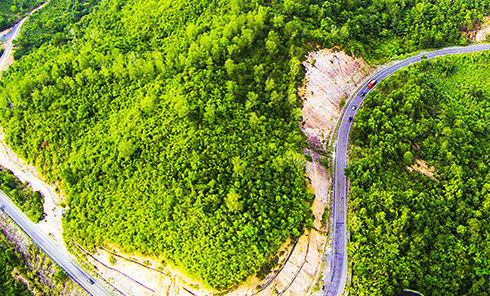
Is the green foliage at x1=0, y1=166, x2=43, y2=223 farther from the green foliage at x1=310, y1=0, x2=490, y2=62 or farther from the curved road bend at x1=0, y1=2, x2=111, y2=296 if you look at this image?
the green foliage at x1=310, y1=0, x2=490, y2=62

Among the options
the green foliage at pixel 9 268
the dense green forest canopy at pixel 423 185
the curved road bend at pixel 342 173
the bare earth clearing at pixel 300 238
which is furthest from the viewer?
the green foliage at pixel 9 268

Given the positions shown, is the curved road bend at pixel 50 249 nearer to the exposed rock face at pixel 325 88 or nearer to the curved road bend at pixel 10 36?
the curved road bend at pixel 10 36

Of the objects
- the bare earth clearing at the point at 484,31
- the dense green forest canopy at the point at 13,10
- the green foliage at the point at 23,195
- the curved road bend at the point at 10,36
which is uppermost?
the dense green forest canopy at the point at 13,10

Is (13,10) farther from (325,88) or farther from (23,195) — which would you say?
(325,88)

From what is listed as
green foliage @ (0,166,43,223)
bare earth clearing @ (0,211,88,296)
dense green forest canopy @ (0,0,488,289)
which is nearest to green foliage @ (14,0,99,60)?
dense green forest canopy @ (0,0,488,289)

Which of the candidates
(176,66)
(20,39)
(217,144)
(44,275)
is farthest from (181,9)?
(44,275)

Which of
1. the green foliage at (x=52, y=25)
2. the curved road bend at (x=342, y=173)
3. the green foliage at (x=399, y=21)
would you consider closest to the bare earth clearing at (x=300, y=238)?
the curved road bend at (x=342, y=173)
